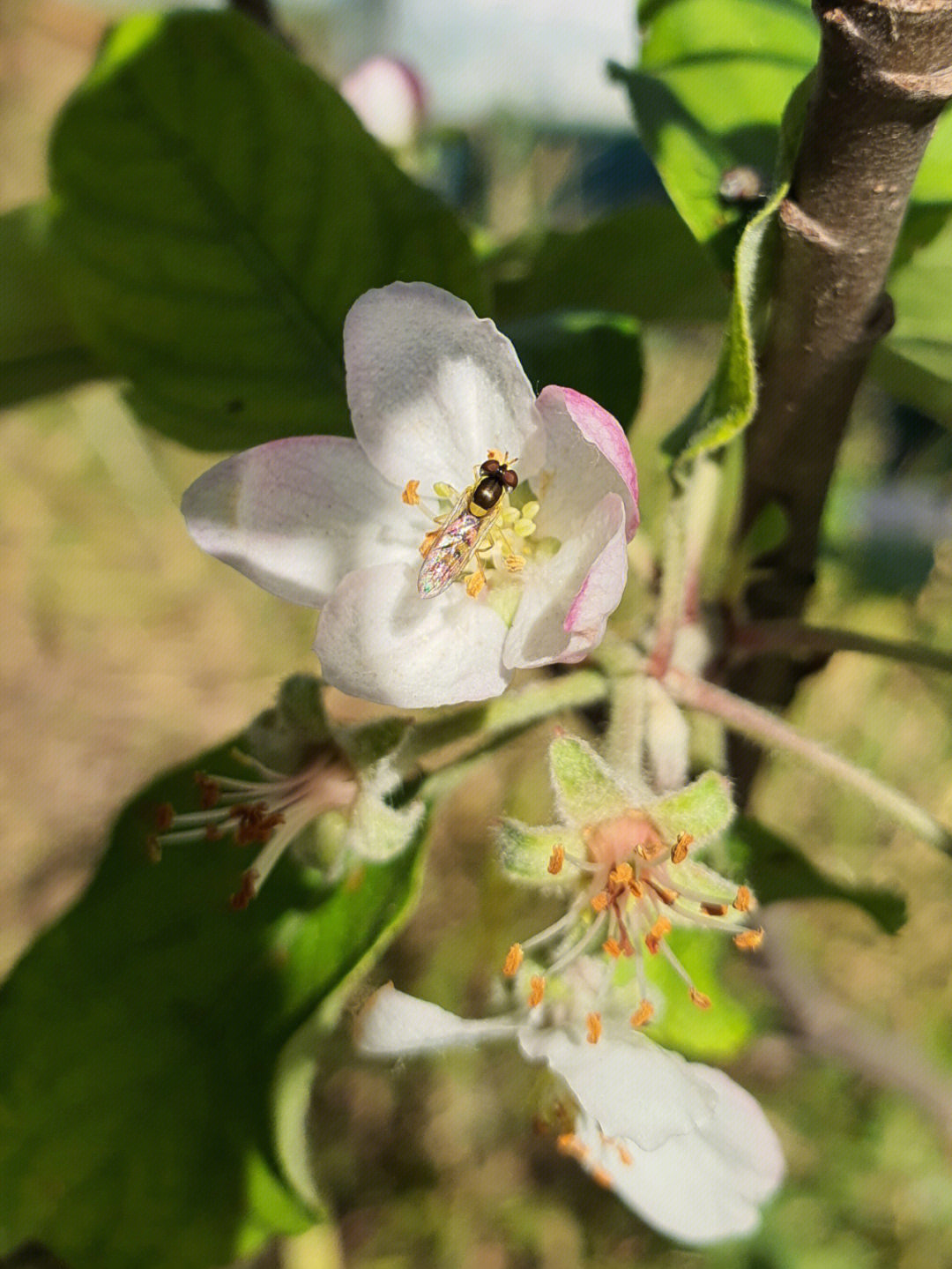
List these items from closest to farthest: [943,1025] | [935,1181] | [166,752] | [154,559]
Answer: [935,1181], [943,1025], [166,752], [154,559]

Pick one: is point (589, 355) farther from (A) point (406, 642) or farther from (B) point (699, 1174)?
(B) point (699, 1174)

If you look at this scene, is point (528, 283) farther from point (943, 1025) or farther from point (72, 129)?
point (943, 1025)

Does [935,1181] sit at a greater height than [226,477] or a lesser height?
lesser

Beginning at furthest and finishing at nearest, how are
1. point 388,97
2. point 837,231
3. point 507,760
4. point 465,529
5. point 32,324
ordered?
point 507,760 → point 388,97 → point 32,324 → point 465,529 → point 837,231

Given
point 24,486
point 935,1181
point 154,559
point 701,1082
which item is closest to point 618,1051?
point 701,1082

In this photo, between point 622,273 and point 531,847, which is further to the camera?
point 622,273

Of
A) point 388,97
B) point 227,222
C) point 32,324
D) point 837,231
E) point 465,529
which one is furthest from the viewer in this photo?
point 388,97

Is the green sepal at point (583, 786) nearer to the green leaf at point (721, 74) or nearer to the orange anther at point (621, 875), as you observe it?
the orange anther at point (621, 875)

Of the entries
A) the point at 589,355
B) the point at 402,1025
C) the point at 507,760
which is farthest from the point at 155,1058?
the point at 507,760

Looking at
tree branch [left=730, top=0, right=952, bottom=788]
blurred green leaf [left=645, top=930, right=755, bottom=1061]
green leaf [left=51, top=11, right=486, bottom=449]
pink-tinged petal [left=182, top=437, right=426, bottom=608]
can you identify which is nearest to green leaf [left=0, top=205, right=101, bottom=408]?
green leaf [left=51, top=11, right=486, bottom=449]
